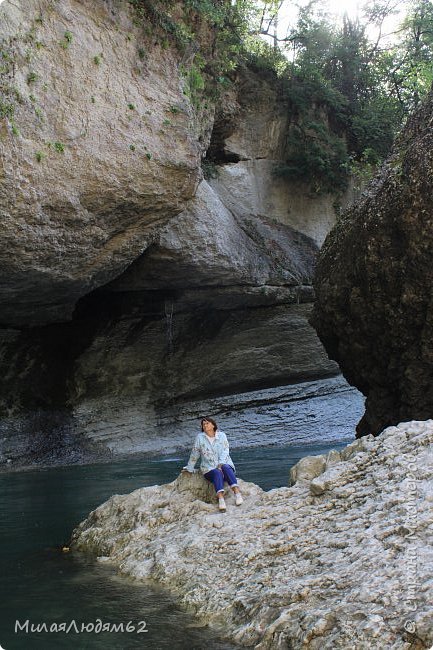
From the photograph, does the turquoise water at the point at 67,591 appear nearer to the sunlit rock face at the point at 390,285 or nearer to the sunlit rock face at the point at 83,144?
the sunlit rock face at the point at 390,285

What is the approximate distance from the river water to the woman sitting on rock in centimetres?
128

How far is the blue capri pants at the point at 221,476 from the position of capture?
6.00 metres

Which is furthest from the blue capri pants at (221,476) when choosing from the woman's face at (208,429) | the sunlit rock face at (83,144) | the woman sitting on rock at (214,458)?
the sunlit rock face at (83,144)

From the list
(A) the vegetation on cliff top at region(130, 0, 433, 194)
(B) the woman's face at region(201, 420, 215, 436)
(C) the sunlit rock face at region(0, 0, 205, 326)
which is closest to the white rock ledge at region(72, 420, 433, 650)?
(B) the woman's face at region(201, 420, 215, 436)

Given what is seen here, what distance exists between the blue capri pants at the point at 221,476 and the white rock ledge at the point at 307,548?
139 millimetres

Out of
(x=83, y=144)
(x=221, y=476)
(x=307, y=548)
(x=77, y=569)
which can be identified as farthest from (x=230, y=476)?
(x=83, y=144)

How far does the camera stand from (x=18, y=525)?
781cm

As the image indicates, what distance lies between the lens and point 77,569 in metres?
5.50

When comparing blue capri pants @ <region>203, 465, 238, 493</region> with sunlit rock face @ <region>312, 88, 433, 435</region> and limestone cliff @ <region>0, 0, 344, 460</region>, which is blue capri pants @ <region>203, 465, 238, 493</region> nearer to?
sunlit rock face @ <region>312, 88, 433, 435</region>

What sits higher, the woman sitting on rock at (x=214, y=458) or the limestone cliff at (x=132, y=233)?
the limestone cliff at (x=132, y=233)

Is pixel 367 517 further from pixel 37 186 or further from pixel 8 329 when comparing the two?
pixel 8 329

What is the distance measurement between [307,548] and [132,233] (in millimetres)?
7825

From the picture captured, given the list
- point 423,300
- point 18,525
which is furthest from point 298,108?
point 18,525

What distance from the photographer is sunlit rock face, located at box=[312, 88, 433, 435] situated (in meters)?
8.24
